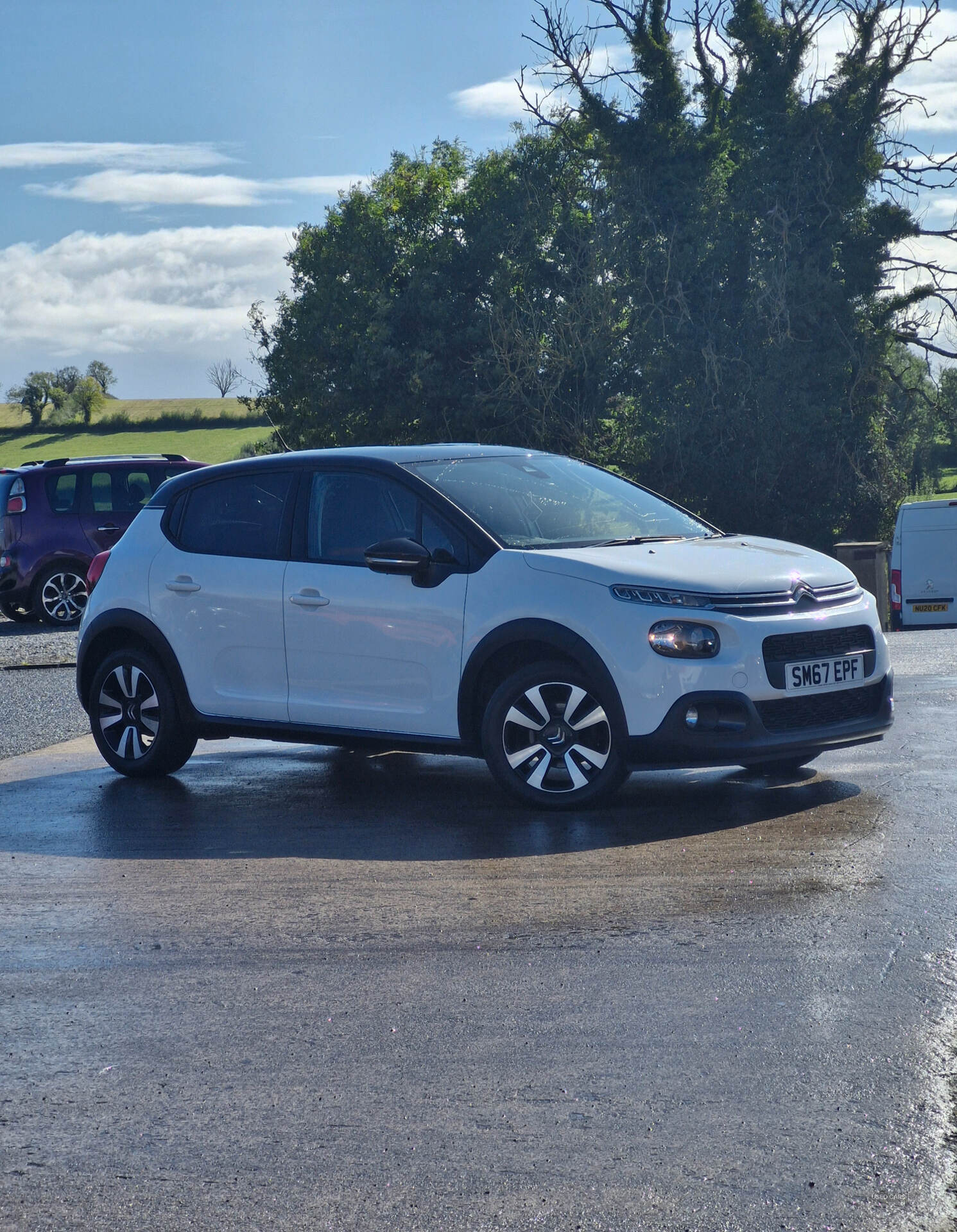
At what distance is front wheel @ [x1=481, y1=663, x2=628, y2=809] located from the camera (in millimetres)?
6973

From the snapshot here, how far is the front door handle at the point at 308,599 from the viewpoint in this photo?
7.76m

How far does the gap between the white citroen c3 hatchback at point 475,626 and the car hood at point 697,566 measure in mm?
16

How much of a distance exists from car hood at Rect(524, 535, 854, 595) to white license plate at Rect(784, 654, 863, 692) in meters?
0.36

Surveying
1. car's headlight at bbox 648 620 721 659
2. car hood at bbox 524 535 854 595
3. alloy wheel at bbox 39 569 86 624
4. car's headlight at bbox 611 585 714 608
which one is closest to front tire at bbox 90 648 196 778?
car hood at bbox 524 535 854 595

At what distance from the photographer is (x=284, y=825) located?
731 cm

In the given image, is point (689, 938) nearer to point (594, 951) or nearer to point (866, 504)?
point (594, 951)

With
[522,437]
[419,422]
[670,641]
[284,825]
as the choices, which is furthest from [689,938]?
[419,422]

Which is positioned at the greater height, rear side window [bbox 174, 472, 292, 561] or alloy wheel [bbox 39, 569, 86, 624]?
rear side window [bbox 174, 472, 292, 561]

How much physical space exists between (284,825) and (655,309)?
33023 millimetres

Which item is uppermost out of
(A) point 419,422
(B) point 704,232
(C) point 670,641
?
(B) point 704,232

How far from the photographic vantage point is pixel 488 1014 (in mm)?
4391

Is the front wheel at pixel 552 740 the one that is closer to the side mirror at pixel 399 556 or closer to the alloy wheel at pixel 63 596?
the side mirror at pixel 399 556

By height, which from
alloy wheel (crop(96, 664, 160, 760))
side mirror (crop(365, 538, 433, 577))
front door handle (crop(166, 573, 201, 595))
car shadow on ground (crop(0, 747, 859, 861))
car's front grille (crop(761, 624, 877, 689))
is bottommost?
car shadow on ground (crop(0, 747, 859, 861))

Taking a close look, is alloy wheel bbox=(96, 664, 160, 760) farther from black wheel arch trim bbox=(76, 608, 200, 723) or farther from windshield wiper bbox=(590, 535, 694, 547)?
windshield wiper bbox=(590, 535, 694, 547)
